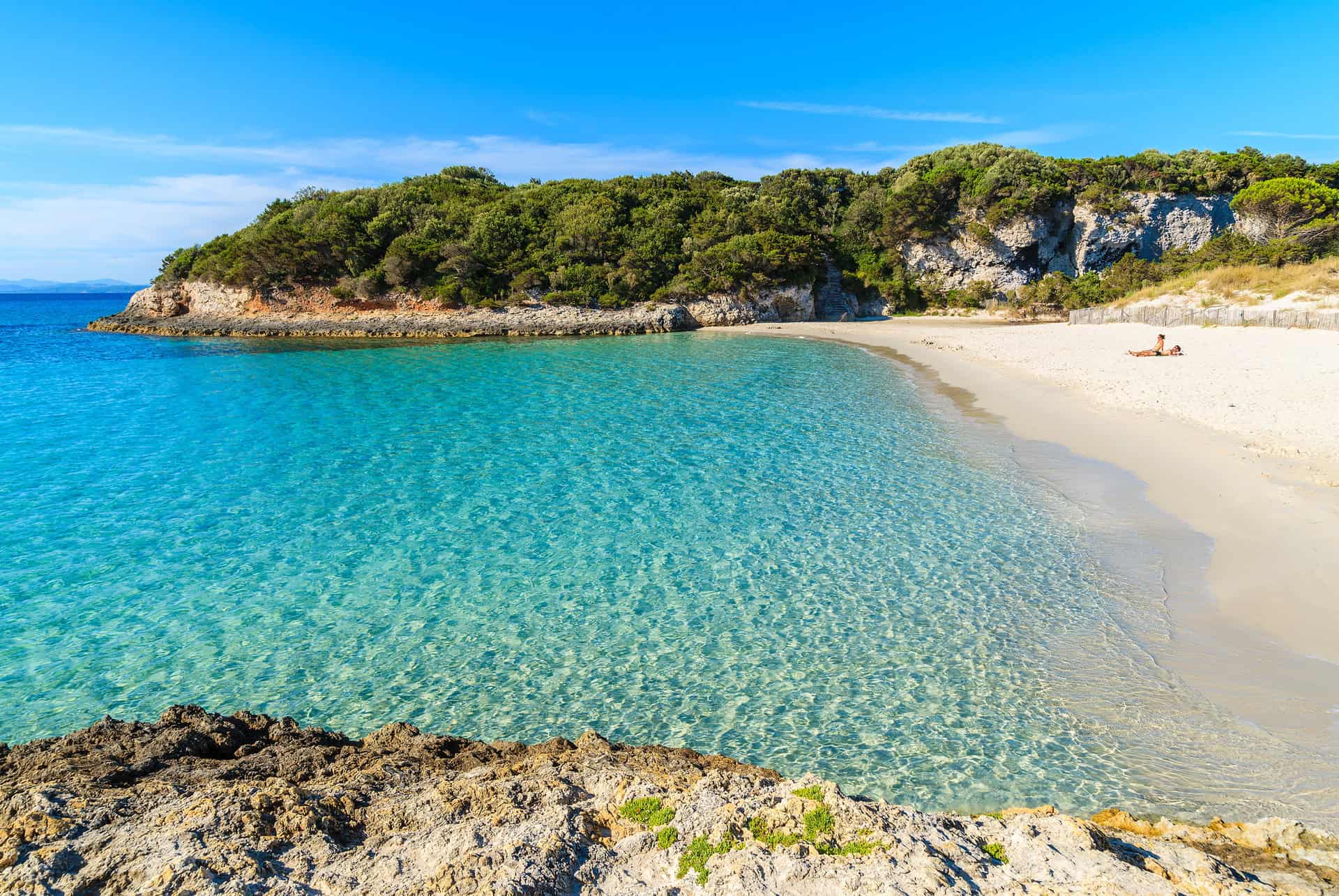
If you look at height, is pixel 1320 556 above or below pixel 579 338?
below

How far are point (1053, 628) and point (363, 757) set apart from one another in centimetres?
680

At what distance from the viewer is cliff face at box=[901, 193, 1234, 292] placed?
51.2 m

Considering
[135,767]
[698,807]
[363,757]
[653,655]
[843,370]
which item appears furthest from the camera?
[843,370]

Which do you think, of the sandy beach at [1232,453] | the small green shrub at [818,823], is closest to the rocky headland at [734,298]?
the sandy beach at [1232,453]

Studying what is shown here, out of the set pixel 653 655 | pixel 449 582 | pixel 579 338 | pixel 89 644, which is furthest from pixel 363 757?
pixel 579 338

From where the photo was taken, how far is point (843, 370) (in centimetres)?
2578

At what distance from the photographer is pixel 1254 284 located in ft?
103

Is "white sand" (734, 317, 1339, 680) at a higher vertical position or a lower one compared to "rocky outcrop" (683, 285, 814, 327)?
lower

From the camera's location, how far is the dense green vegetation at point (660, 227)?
4728 cm

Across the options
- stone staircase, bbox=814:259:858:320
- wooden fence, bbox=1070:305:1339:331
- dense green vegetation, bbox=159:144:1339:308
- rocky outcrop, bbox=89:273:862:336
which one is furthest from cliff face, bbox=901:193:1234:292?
wooden fence, bbox=1070:305:1339:331

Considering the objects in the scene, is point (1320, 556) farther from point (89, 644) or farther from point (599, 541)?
point (89, 644)

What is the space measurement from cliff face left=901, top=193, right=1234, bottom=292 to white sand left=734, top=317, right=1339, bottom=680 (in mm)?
26121

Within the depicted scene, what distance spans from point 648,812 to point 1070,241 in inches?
2463

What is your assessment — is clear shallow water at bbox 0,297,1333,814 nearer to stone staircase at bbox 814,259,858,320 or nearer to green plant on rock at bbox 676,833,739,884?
green plant on rock at bbox 676,833,739,884
